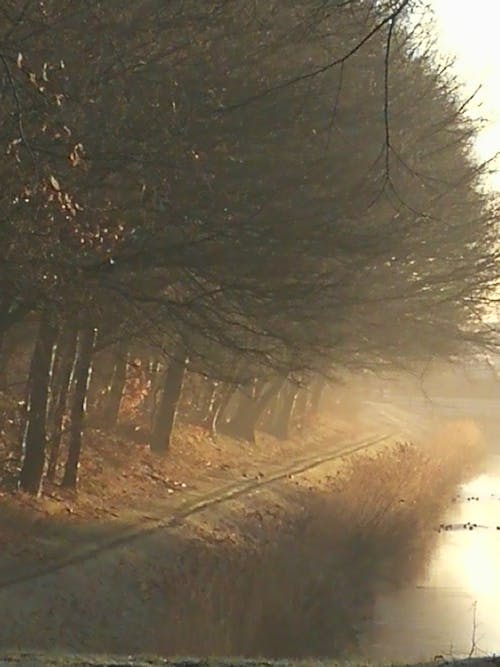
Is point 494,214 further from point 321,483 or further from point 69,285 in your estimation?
point 321,483

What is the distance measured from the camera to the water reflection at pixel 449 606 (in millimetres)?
17812

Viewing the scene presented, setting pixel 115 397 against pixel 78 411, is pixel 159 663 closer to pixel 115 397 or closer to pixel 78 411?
pixel 78 411

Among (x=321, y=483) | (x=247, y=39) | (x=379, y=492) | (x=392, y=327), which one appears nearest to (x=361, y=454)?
(x=321, y=483)

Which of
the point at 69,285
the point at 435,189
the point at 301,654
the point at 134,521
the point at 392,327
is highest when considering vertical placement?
the point at 435,189

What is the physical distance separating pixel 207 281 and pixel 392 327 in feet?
22.7

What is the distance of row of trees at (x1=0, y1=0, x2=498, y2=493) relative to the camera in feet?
46.4

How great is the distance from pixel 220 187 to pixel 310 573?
784 centimetres

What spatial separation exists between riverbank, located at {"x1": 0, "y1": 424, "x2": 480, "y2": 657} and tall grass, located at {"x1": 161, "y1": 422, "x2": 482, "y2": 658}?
0.03 meters

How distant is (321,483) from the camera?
32.7 meters

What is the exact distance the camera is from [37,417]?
20125mm

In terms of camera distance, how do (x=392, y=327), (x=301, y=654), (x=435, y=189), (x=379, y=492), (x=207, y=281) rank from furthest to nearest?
(x=379, y=492) → (x=392, y=327) → (x=435, y=189) → (x=207, y=281) → (x=301, y=654)

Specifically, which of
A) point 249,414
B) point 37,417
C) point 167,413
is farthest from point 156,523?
point 249,414

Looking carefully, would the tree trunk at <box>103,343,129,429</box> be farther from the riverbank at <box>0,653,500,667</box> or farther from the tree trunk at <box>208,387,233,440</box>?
the riverbank at <box>0,653,500,667</box>

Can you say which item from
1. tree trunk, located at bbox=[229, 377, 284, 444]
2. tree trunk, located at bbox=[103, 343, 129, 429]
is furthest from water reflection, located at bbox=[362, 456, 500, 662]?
tree trunk, located at bbox=[229, 377, 284, 444]
